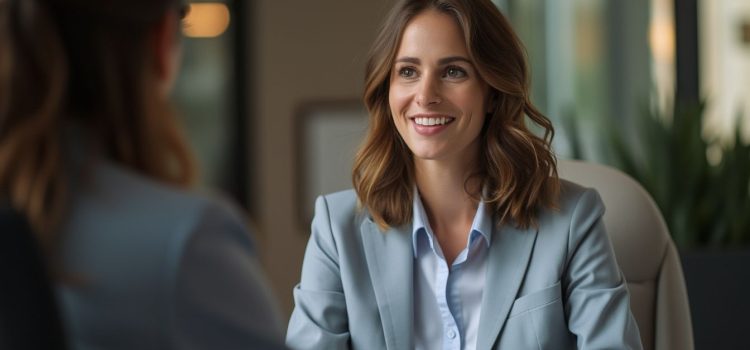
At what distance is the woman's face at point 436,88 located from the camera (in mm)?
1893

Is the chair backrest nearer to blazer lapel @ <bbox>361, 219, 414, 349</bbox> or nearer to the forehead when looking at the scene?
blazer lapel @ <bbox>361, 219, 414, 349</bbox>

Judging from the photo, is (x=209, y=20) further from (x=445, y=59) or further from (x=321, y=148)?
(x=445, y=59)

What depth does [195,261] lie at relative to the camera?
914mm

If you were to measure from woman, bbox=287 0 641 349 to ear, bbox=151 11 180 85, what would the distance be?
2.97ft

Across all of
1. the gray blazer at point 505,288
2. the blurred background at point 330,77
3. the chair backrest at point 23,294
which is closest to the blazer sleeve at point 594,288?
the gray blazer at point 505,288

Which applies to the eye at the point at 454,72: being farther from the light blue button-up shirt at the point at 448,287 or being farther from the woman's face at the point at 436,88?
the light blue button-up shirt at the point at 448,287

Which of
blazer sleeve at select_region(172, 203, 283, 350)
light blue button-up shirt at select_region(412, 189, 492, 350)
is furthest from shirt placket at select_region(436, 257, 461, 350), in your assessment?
blazer sleeve at select_region(172, 203, 283, 350)

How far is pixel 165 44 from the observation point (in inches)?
39.7

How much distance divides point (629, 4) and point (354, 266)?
378 centimetres

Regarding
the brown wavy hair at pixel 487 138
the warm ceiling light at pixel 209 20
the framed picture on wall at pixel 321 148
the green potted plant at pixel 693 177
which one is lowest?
the framed picture on wall at pixel 321 148

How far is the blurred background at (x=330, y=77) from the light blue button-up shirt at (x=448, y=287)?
9.98ft

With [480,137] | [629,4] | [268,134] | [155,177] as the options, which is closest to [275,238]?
[268,134]

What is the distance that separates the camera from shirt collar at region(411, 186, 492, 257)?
1898mm

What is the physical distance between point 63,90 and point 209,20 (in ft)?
14.1
